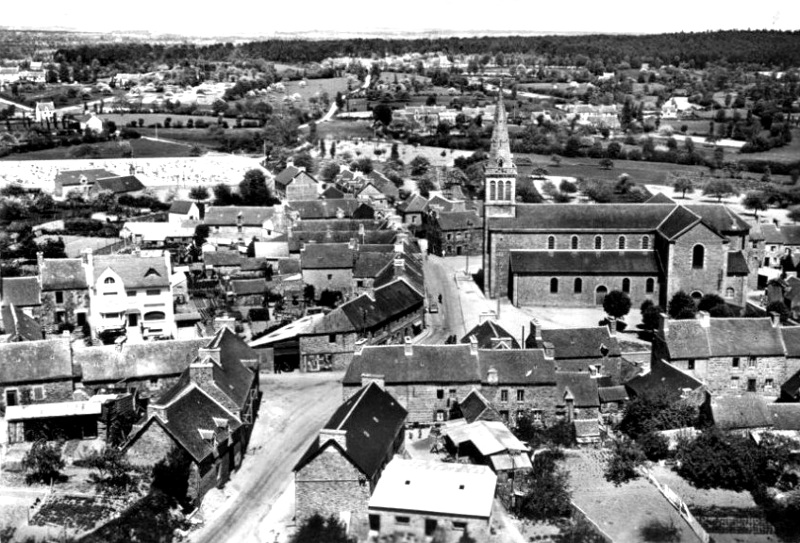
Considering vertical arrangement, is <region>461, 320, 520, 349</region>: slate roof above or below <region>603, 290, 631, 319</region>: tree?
above

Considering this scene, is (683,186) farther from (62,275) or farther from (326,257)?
(62,275)

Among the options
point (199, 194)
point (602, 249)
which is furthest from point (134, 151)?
point (602, 249)

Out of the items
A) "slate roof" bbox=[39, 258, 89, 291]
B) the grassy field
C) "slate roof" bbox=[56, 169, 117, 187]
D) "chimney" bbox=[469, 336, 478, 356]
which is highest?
the grassy field

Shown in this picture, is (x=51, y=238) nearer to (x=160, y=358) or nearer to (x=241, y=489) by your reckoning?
→ (x=160, y=358)

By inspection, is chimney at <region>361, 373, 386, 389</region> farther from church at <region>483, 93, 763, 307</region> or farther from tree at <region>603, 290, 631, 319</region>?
church at <region>483, 93, 763, 307</region>

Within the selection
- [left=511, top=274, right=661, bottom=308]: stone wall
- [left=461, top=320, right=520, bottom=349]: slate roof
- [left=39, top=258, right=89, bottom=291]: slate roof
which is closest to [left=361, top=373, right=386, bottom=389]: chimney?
[left=461, top=320, right=520, bottom=349]: slate roof

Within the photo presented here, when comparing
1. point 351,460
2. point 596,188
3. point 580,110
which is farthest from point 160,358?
point 580,110
